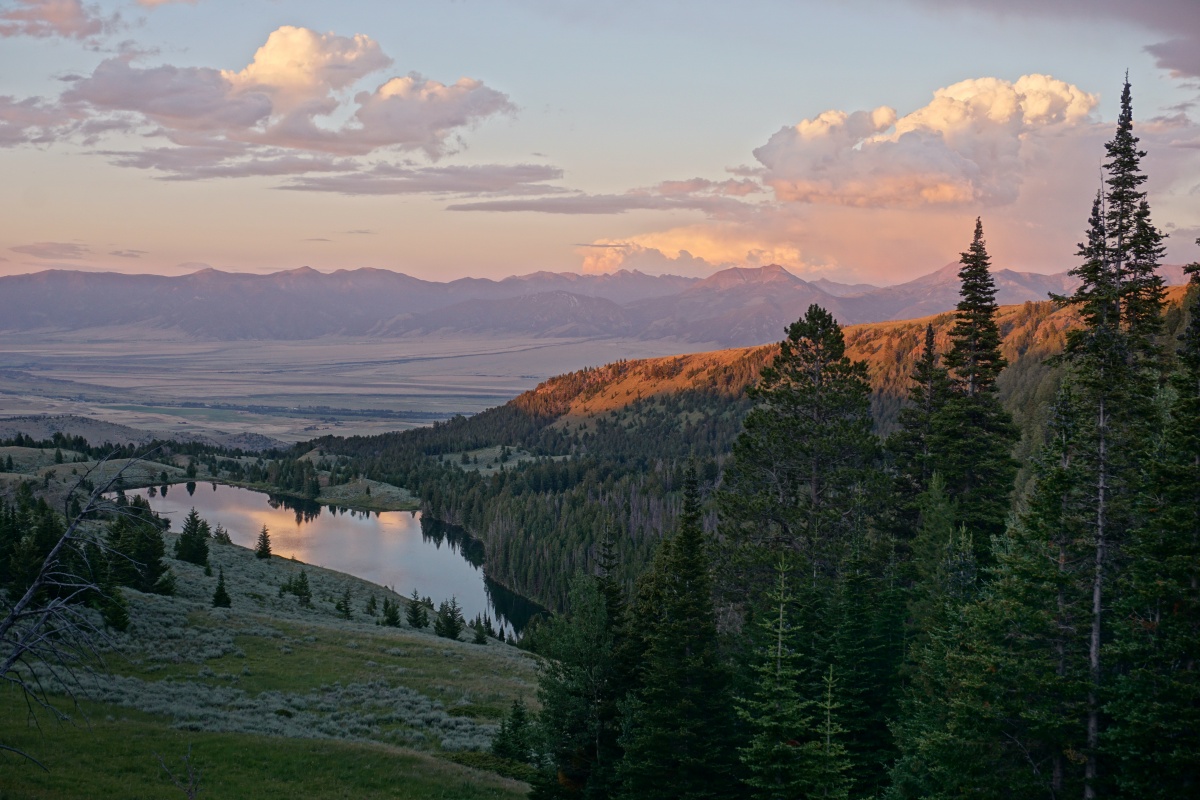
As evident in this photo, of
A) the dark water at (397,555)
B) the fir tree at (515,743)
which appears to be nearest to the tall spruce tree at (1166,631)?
the fir tree at (515,743)

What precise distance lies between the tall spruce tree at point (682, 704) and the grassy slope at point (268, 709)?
6.57 metres

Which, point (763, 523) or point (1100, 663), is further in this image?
Result: point (763, 523)

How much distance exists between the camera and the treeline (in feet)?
73.9

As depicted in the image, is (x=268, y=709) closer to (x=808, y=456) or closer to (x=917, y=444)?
(x=808, y=456)

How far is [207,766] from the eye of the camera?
98.3 ft

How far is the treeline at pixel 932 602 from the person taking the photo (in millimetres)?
22516

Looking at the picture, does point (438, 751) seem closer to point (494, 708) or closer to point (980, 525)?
point (494, 708)

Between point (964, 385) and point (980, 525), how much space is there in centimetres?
785

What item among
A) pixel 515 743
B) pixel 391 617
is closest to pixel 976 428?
pixel 515 743

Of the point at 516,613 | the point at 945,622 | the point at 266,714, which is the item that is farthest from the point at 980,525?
the point at 516,613

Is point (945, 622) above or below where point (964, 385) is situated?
below

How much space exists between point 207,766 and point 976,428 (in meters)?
35.2

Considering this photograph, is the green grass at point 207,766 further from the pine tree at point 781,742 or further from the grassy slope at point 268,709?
the pine tree at point 781,742

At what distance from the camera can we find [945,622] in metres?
A: 31.1
